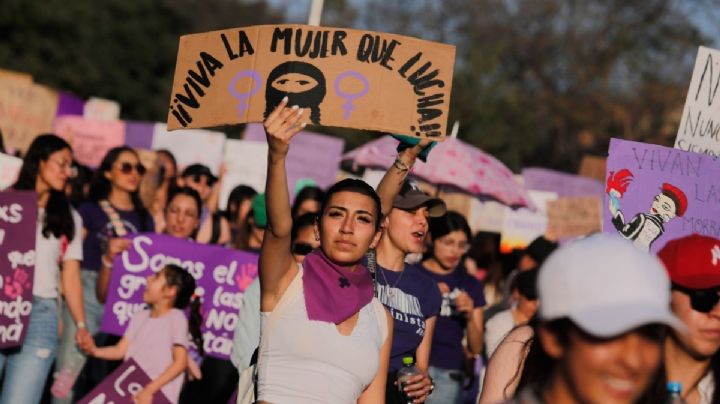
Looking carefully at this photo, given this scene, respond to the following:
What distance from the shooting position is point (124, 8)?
41.5 metres

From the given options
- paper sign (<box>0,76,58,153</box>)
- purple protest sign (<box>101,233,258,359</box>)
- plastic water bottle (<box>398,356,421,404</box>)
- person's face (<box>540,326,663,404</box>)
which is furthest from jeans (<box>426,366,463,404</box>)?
paper sign (<box>0,76,58,153</box>)

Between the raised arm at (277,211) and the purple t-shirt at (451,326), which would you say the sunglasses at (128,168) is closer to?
the purple t-shirt at (451,326)

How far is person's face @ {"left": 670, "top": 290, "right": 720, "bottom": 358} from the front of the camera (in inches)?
150

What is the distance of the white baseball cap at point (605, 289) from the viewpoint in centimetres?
276

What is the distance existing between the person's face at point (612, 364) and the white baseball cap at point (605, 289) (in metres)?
0.05

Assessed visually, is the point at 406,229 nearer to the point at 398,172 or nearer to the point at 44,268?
the point at 398,172

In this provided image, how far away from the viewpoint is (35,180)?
8.26 metres

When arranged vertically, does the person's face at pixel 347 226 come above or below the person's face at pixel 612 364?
above

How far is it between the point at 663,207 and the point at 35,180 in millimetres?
3825

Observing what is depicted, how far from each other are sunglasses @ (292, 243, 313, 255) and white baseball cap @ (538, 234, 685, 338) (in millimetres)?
4488

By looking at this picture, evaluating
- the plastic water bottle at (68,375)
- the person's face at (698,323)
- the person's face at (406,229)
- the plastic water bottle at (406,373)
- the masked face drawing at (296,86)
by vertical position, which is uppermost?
the masked face drawing at (296,86)

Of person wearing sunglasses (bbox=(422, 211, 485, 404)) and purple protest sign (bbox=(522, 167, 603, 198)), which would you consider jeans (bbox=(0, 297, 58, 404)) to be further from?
purple protest sign (bbox=(522, 167, 603, 198))

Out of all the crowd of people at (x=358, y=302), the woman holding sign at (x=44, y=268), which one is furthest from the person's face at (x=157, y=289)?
the woman holding sign at (x=44, y=268)

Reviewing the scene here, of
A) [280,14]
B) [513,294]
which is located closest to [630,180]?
[513,294]
